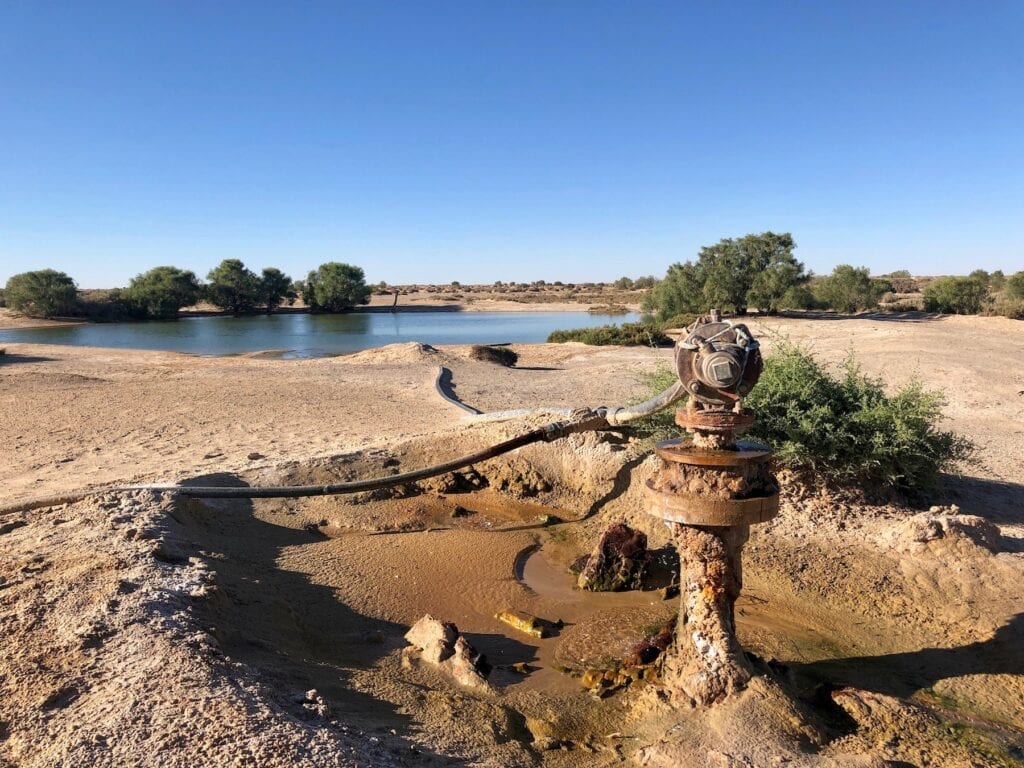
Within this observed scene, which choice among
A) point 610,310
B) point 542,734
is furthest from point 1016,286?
point 542,734

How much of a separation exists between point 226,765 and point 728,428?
246 centimetres

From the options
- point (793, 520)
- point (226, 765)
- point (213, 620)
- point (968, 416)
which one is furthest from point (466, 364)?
point (226, 765)

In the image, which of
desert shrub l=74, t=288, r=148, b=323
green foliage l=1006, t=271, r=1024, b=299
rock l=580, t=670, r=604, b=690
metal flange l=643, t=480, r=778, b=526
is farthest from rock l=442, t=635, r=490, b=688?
desert shrub l=74, t=288, r=148, b=323

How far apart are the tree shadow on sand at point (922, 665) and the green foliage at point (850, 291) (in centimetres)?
3506

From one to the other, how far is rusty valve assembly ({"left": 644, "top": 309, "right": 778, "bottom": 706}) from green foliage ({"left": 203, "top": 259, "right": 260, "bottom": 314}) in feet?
200

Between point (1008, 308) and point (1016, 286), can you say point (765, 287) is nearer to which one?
point (1008, 308)

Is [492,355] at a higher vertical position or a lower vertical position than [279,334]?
lower

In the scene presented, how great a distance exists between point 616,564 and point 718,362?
244 cm

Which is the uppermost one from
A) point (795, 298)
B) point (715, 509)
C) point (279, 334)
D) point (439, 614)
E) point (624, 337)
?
point (795, 298)

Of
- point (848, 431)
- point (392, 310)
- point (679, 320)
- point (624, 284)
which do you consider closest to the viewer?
point (848, 431)

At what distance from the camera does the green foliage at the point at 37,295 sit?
45.7 meters

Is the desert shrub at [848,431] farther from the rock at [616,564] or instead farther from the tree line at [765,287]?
the tree line at [765,287]

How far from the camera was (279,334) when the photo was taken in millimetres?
37906

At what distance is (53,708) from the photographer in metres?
2.61
